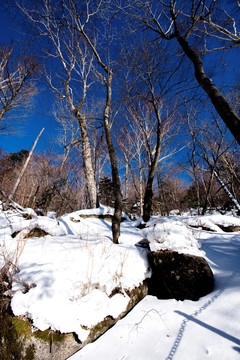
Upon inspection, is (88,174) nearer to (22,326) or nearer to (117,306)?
(117,306)

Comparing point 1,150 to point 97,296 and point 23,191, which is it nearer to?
point 23,191

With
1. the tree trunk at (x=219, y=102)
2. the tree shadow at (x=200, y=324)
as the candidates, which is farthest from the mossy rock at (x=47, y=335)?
the tree trunk at (x=219, y=102)

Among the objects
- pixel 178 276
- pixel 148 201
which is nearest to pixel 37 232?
pixel 178 276

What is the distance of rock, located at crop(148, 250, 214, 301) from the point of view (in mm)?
2004

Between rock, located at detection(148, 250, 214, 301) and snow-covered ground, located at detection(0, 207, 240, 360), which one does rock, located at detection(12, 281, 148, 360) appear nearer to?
snow-covered ground, located at detection(0, 207, 240, 360)

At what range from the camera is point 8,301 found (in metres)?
1.36

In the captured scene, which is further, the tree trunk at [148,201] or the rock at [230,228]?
the tree trunk at [148,201]

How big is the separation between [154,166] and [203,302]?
431 centimetres

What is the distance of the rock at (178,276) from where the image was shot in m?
2.00

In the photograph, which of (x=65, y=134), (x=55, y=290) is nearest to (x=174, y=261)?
(x=55, y=290)

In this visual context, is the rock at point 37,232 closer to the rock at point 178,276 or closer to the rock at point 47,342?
the rock at point 47,342

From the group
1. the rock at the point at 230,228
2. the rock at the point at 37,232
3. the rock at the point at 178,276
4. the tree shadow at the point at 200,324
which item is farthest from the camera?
the rock at the point at 230,228

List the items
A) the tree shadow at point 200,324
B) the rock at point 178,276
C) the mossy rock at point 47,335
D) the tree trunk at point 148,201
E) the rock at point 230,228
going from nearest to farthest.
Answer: the tree shadow at point 200,324
the mossy rock at point 47,335
the rock at point 178,276
the rock at point 230,228
the tree trunk at point 148,201

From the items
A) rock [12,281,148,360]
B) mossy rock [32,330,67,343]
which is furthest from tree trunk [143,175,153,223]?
mossy rock [32,330,67,343]
